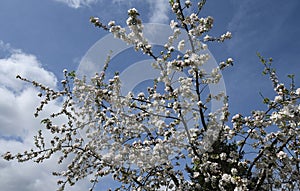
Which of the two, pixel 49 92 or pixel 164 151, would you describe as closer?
pixel 164 151

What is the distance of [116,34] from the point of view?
6.12 metres

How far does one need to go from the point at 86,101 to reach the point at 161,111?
2.26 metres

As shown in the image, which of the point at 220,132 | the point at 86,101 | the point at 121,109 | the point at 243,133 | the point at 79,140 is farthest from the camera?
the point at 86,101

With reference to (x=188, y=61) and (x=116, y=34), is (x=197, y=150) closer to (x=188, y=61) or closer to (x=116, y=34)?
(x=188, y=61)

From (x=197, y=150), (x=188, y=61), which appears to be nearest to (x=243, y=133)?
(x=197, y=150)


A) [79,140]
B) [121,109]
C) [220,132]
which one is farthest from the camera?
[79,140]

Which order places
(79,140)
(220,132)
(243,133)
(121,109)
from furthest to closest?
(79,140)
(121,109)
(220,132)
(243,133)

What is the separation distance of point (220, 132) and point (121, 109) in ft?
7.87

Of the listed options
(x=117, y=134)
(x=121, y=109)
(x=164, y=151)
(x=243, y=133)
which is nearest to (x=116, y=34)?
(x=121, y=109)

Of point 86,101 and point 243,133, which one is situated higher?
point 86,101

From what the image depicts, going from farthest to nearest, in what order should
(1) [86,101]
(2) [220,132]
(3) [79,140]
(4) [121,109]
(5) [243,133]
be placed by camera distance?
(1) [86,101] → (3) [79,140] → (4) [121,109] → (2) [220,132] → (5) [243,133]

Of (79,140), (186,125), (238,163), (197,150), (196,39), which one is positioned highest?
(196,39)

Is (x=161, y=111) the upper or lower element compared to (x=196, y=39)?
lower

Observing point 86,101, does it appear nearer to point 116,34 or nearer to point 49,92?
point 49,92
